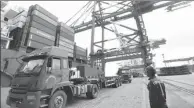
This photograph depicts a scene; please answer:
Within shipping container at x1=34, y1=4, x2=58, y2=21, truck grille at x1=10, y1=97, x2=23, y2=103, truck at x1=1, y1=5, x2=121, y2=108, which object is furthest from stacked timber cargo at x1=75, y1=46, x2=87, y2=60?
truck grille at x1=10, y1=97, x2=23, y2=103

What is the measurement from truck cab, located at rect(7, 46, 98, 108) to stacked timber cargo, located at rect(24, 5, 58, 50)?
4650 millimetres

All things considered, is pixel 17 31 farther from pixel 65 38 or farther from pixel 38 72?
pixel 38 72

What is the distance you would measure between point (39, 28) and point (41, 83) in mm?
7526

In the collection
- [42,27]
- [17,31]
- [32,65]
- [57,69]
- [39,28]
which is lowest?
[57,69]

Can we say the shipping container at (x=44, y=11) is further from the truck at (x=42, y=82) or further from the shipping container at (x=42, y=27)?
the truck at (x=42, y=82)

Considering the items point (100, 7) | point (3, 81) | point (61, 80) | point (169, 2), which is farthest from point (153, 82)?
point (100, 7)

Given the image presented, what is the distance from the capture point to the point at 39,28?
9.48m

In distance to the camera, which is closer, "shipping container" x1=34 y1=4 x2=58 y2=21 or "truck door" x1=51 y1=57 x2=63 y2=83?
"truck door" x1=51 y1=57 x2=63 y2=83

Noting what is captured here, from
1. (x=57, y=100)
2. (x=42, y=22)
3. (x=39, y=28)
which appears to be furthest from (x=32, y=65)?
(x=42, y=22)

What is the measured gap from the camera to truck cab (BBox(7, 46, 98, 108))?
12.1 ft

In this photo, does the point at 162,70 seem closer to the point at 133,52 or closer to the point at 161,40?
the point at 161,40

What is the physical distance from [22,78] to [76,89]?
8.57 feet

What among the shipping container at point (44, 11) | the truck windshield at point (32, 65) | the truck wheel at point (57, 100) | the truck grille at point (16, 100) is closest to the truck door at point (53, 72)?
the truck windshield at point (32, 65)

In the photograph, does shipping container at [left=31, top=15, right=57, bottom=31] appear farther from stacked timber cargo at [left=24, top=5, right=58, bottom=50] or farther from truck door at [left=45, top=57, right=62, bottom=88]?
truck door at [left=45, top=57, right=62, bottom=88]
